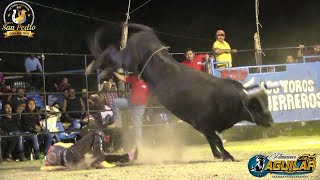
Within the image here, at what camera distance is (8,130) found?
9.52m

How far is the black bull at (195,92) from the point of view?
24.6ft

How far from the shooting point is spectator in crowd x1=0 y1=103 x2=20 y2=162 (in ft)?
31.0

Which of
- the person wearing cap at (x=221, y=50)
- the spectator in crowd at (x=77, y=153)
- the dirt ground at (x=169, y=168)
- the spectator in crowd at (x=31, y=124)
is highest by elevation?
the person wearing cap at (x=221, y=50)

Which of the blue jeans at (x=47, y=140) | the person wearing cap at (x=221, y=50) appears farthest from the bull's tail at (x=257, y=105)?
the blue jeans at (x=47, y=140)

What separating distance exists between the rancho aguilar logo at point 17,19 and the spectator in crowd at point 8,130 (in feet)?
21.9

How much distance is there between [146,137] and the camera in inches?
396

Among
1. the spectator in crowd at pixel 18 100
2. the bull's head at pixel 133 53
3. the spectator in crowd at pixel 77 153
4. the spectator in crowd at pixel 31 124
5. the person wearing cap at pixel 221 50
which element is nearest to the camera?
the spectator in crowd at pixel 77 153

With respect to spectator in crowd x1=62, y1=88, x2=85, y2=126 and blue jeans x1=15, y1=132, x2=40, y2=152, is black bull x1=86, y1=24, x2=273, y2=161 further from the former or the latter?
spectator in crowd x1=62, y1=88, x2=85, y2=126

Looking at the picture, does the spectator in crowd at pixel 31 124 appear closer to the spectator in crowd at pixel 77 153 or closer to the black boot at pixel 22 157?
the black boot at pixel 22 157

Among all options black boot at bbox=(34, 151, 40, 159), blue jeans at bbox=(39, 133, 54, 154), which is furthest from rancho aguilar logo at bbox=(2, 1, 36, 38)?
black boot at bbox=(34, 151, 40, 159)

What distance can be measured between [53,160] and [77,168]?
15.1 inches

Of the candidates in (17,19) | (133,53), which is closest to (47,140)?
(133,53)

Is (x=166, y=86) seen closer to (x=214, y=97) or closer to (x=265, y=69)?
(x=214, y=97)

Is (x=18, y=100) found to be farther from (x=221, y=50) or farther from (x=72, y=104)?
(x=221, y=50)
